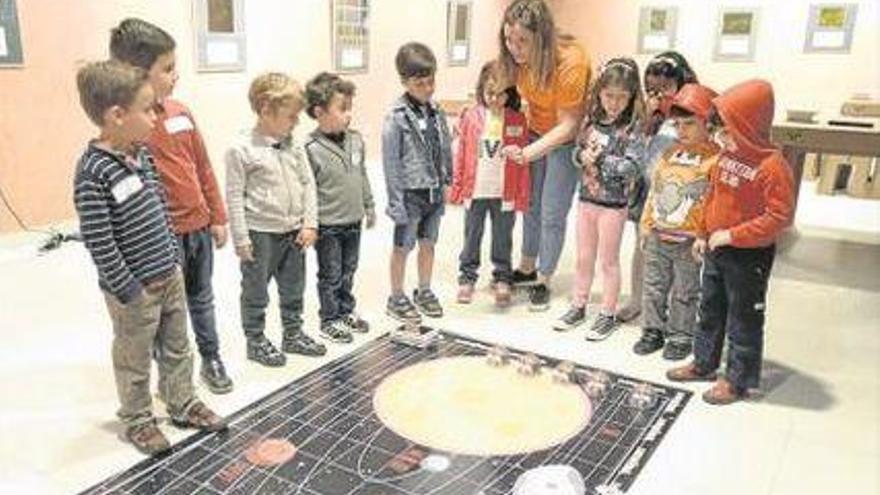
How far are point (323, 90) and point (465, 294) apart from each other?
1226 mm

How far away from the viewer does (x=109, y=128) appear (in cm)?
188

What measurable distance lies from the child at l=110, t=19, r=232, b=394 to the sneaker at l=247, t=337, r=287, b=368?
7.5 inches

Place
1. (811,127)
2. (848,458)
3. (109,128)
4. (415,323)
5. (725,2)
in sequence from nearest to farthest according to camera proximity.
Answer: (109,128), (848,458), (415,323), (811,127), (725,2)

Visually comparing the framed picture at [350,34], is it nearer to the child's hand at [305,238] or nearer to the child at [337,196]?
the child at [337,196]

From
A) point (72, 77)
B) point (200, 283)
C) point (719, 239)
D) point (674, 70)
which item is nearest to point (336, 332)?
point (200, 283)

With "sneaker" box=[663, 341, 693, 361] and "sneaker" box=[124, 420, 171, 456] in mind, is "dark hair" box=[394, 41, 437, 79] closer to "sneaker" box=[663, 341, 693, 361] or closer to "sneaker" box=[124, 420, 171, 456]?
"sneaker" box=[663, 341, 693, 361]

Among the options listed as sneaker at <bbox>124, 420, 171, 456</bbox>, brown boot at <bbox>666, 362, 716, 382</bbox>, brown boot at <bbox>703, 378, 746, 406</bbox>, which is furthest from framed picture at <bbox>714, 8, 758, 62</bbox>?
sneaker at <bbox>124, 420, 171, 456</bbox>

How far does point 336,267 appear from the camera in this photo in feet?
9.47

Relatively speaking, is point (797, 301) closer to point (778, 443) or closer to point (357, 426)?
point (778, 443)

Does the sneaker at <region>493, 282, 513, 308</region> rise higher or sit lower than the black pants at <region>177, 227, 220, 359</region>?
lower

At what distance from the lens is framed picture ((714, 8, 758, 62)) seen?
6.73m

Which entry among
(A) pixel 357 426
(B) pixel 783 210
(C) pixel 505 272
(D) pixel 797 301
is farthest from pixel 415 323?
(D) pixel 797 301

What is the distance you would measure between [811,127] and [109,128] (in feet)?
11.7

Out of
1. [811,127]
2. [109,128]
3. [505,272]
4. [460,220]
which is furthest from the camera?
[460,220]
